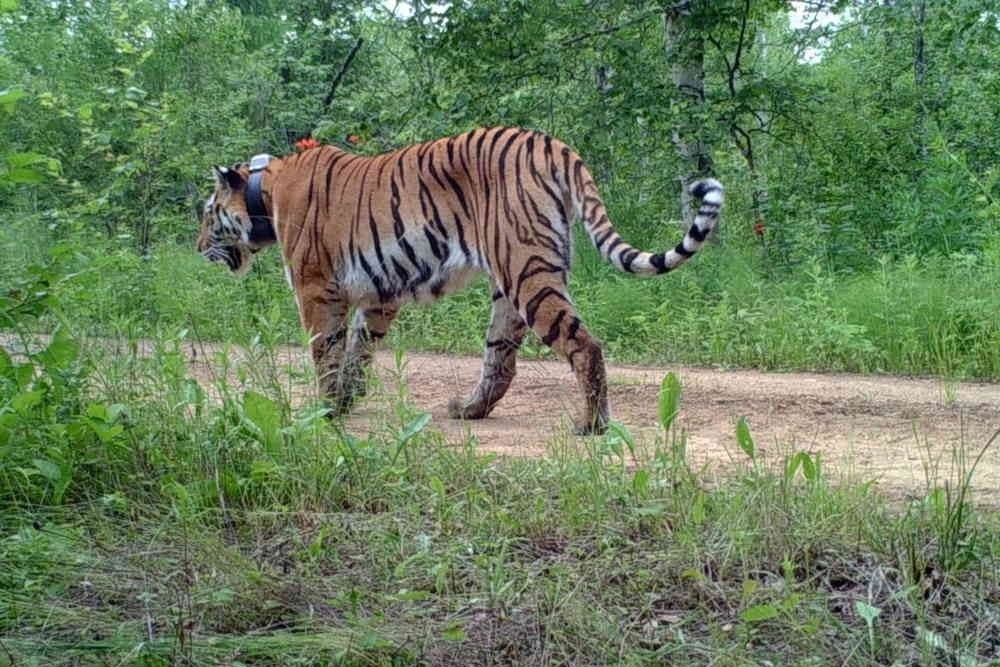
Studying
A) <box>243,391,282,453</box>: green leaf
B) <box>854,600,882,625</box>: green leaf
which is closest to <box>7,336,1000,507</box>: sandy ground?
<box>243,391,282,453</box>: green leaf

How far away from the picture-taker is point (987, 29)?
971 centimetres

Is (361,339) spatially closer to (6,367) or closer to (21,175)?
(6,367)

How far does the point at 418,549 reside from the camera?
10.6 feet

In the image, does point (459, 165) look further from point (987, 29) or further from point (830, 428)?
point (987, 29)

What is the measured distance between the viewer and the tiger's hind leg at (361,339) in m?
5.12

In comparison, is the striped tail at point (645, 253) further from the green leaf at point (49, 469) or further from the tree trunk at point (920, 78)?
the tree trunk at point (920, 78)

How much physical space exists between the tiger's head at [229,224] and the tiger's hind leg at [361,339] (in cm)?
110

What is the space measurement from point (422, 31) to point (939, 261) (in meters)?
5.56

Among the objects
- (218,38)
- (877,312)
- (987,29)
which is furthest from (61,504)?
(218,38)

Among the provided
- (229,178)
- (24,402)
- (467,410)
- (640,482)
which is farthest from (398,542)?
(229,178)

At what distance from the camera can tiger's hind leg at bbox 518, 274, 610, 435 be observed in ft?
17.6

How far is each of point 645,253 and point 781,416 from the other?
1298mm

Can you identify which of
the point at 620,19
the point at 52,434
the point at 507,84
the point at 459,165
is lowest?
the point at 52,434

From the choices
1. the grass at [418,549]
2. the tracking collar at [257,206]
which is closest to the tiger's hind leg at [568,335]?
the grass at [418,549]
